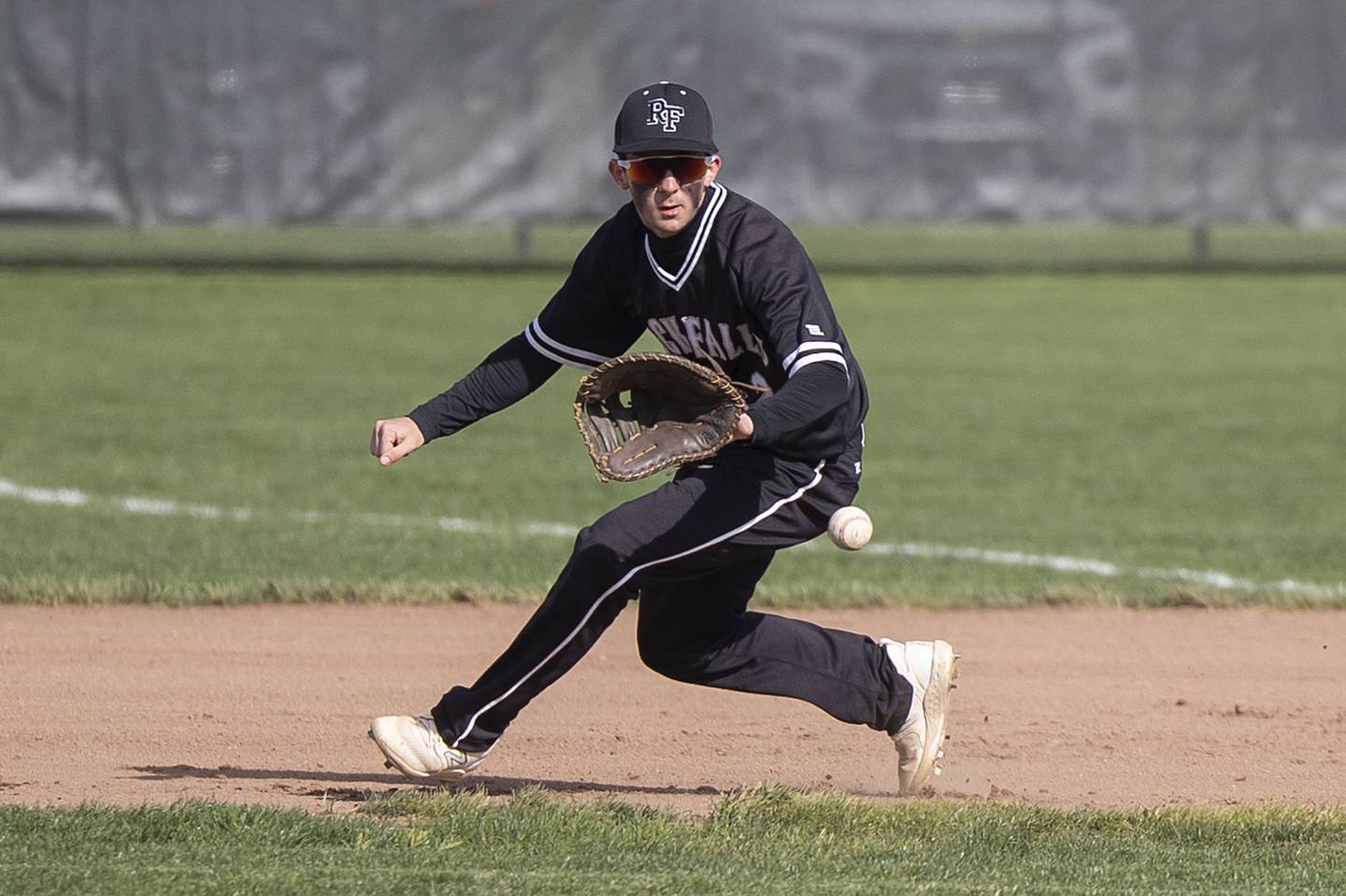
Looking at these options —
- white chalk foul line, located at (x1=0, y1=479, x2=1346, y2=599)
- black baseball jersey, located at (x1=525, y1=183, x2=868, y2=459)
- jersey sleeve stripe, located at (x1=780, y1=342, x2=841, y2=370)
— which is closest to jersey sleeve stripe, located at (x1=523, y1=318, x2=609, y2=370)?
black baseball jersey, located at (x1=525, y1=183, x2=868, y2=459)

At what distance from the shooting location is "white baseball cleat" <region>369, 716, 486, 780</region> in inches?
163

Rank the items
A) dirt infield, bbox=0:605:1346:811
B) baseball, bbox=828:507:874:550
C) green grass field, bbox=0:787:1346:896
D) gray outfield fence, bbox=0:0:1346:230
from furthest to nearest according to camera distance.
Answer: gray outfield fence, bbox=0:0:1346:230
dirt infield, bbox=0:605:1346:811
baseball, bbox=828:507:874:550
green grass field, bbox=0:787:1346:896

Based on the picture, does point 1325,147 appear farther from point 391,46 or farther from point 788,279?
point 788,279

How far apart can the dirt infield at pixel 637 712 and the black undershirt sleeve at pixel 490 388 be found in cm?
91

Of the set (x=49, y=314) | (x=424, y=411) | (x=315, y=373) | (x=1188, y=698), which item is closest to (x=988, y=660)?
(x=1188, y=698)

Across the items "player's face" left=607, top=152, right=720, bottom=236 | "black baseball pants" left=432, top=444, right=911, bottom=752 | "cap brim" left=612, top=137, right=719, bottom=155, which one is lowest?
"black baseball pants" left=432, top=444, right=911, bottom=752

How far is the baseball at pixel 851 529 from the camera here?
11.9ft

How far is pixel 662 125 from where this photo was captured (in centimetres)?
387

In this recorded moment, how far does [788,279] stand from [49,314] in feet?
39.4

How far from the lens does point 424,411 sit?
418 cm

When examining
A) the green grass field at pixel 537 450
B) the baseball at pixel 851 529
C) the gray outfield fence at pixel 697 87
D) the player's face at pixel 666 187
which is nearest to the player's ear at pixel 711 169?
the player's face at pixel 666 187

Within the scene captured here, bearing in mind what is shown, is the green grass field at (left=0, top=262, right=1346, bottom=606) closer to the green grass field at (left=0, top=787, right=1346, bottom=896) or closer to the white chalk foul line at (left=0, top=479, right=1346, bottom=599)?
the white chalk foul line at (left=0, top=479, right=1346, bottom=599)

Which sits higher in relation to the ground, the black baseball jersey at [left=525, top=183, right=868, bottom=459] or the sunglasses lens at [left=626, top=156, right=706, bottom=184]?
the sunglasses lens at [left=626, top=156, right=706, bottom=184]

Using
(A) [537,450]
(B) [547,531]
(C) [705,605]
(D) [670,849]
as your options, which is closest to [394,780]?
(C) [705,605]
